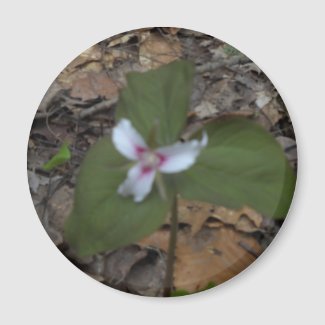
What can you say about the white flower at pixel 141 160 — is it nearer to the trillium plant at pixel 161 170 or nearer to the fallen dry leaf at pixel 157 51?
the trillium plant at pixel 161 170

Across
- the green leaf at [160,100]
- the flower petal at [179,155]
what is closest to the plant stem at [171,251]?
the flower petal at [179,155]

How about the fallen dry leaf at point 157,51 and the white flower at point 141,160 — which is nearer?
the white flower at point 141,160

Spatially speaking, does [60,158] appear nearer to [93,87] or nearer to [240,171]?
[93,87]

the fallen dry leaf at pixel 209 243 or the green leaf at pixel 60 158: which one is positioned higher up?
the green leaf at pixel 60 158

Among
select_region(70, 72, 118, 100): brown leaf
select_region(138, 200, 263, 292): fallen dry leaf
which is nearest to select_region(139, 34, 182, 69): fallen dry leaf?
select_region(70, 72, 118, 100): brown leaf

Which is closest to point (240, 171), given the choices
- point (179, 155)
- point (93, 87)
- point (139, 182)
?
point (179, 155)

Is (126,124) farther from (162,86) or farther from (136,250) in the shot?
(136,250)

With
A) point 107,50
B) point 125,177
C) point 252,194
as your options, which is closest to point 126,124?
point 125,177
